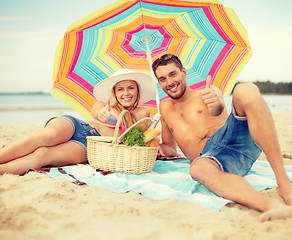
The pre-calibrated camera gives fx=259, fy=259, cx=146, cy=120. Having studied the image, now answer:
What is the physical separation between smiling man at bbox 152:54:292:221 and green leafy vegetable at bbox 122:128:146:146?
1.86ft

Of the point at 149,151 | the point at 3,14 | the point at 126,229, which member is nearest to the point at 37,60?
the point at 3,14

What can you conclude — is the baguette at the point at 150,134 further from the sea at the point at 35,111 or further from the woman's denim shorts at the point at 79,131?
the sea at the point at 35,111

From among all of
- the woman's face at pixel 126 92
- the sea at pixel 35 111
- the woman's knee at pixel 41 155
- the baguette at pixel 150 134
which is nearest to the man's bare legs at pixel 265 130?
the baguette at pixel 150 134

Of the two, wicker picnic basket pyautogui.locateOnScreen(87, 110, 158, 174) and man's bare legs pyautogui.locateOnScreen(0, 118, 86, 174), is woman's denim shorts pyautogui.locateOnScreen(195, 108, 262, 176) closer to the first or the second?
wicker picnic basket pyautogui.locateOnScreen(87, 110, 158, 174)

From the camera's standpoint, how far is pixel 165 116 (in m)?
3.45

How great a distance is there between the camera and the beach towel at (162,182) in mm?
2266

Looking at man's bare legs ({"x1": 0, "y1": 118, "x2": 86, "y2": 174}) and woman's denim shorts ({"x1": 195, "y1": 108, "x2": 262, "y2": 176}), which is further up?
woman's denim shorts ({"x1": 195, "y1": 108, "x2": 262, "y2": 176})

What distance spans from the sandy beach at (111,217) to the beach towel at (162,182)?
104mm

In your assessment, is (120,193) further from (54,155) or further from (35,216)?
(54,155)

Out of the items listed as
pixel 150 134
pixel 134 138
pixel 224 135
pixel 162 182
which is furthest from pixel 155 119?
pixel 224 135

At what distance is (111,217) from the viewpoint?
1.79 m

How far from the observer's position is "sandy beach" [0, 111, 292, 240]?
5.01 feet

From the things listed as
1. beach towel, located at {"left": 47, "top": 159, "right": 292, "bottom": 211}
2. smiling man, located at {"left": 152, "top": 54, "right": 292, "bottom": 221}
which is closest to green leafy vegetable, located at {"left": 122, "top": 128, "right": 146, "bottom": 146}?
beach towel, located at {"left": 47, "top": 159, "right": 292, "bottom": 211}

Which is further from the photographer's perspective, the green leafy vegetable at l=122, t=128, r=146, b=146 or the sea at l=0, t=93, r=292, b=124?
the sea at l=0, t=93, r=292, b=124
